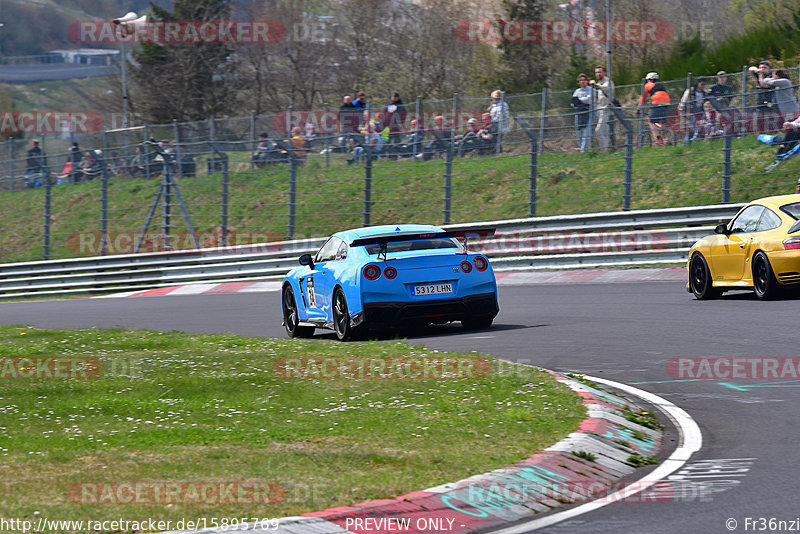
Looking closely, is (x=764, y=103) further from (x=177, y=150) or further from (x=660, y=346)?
(x=177, y=150)

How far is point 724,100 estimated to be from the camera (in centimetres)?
2233

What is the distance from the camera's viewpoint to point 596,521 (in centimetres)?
560

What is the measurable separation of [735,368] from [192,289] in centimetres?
1847

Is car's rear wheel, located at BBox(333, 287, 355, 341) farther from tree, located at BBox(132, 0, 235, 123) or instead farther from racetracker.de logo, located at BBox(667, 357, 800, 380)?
tree, located at BBox(132, 0, 235, 123)

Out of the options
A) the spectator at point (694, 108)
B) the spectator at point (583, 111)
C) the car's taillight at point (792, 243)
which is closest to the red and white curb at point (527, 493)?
the car's taillight at point (792, 243)

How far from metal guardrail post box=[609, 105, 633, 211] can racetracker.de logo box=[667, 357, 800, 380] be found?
478 inches

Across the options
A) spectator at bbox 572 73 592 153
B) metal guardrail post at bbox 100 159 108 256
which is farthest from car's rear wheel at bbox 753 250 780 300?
metal guardrail post at bbox 100 159 108 256

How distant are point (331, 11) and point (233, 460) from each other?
176 feet

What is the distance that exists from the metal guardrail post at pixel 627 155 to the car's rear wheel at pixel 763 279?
743 centimetres

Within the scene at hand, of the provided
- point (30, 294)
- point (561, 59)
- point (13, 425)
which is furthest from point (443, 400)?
point (561, 59)

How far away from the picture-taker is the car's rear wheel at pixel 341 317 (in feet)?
44.6

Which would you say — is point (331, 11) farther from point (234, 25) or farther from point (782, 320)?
point (782, 320)

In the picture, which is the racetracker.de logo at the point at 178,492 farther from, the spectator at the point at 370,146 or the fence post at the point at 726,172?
the spectator at the point at 370,146

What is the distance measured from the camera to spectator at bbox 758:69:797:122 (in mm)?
21391
